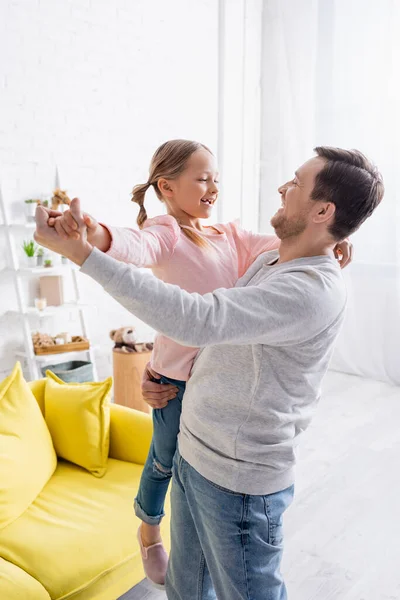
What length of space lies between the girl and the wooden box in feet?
6.01

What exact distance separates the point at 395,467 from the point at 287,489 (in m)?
2.04

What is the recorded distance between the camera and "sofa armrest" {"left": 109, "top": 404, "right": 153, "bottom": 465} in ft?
7.07

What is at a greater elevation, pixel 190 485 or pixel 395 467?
pixel 190 485

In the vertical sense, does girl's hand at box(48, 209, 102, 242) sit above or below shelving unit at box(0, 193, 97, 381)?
above

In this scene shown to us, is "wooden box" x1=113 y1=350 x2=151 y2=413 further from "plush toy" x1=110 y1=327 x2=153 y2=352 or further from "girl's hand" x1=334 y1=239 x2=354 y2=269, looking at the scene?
"girl's hand" x1=334 y1=239 x2=354 y2=269

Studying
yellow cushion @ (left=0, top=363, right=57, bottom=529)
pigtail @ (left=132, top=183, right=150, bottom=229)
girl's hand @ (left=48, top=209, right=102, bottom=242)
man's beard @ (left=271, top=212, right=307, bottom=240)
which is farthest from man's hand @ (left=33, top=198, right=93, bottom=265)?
yellow cushion @ (left=0, top=363, right=57, bottom=529)

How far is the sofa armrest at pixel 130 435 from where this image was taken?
2156mm

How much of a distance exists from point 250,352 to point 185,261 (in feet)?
1.05

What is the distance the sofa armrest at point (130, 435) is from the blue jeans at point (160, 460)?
0.57 metres

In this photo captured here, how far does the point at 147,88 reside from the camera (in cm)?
426

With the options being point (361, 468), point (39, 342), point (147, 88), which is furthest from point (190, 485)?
point (147, 88)

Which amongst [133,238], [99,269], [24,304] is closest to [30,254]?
[24,304]

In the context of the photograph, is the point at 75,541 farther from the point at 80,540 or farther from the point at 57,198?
the point at 57,198

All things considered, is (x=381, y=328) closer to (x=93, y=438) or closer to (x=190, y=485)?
(x=93, y=438)
